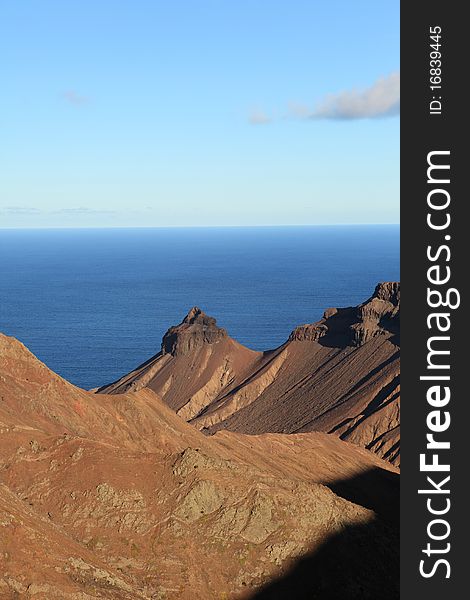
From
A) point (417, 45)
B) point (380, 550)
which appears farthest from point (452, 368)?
point (380, 550)

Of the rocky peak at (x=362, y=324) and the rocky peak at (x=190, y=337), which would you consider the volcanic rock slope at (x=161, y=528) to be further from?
the rocky peak at (x=190, y=337)

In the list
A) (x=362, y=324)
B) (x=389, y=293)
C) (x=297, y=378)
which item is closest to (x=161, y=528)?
(x=297, y=378)

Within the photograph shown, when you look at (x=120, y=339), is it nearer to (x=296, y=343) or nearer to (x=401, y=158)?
(x=296, y=343)

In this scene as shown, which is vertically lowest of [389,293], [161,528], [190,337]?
[161,528]

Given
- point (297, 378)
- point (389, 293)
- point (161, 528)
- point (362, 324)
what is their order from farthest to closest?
point (389, 293) < point (362, 324) < point (297, 378) < point (161, 528)

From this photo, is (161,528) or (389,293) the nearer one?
(161,528)

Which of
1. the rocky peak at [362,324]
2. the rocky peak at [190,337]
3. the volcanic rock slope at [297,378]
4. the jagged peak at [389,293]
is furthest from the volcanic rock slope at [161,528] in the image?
the jagged peak at [389,293]

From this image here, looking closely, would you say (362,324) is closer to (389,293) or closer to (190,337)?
(389,293)

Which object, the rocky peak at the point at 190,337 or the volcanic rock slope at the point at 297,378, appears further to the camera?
the rocky peak at the point at 190,337
